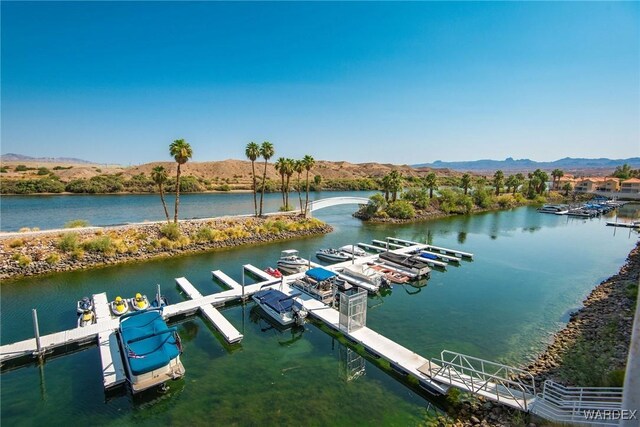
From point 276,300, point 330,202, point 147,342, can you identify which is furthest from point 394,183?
point 147,342

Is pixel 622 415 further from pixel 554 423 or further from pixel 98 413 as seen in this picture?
pixel 98 413

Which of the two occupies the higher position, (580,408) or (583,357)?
(580,408)

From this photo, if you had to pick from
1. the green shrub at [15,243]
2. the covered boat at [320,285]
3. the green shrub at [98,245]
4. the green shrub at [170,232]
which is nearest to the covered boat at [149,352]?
the covered boat at [320,285]

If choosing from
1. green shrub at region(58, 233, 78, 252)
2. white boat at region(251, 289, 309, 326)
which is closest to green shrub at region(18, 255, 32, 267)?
green shrub at region(58, 233, 78, 252)

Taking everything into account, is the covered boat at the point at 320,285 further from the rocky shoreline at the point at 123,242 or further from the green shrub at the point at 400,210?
the green shrub at the point at 400,210

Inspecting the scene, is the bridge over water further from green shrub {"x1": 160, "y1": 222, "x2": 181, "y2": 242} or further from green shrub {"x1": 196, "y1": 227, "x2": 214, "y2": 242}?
green shrub {"x1": 160, "y1": 222, "x2": 181, "y2": 242}

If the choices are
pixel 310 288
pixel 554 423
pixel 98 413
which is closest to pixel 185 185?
pixel 310 288

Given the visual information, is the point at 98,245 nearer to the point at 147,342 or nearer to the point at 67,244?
the point at 67,244

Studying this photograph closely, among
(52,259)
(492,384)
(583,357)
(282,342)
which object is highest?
(52,259)
